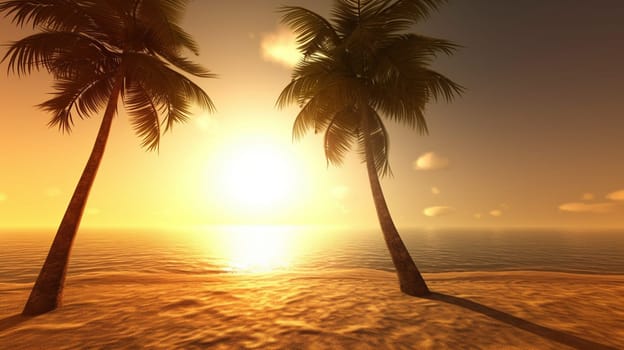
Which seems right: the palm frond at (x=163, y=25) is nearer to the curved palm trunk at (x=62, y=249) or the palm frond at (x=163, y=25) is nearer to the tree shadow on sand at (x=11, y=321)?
the curved palm trunk at (x=62, y=249)

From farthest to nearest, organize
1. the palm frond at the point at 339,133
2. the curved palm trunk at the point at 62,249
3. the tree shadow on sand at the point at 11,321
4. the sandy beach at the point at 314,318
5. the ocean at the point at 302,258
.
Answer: the ocean at the point at 302,258 → the palm frond at the point at 339,133 → the curved palm trunk at the point at 62,249 → the tree shadow on sand at the point at 11,321 → the sandy beach at the point at 314,318

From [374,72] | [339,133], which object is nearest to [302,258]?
[339,133]

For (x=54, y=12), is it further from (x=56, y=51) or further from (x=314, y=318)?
(x=314, y=318)

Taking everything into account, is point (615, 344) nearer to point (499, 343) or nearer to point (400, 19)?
point (499, 343)

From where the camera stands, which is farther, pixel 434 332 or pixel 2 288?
pixel 2 288

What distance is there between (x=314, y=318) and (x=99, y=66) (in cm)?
962

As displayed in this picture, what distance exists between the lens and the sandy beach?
14.9 ft

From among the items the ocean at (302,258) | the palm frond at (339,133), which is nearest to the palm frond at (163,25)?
the palm frond at (339,133)

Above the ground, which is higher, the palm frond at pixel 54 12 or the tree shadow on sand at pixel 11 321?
the palm frond at pixel 54 12

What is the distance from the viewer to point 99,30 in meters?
7.72

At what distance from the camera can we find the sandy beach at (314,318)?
179 inches

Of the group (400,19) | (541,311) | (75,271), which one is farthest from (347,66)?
(75,271)

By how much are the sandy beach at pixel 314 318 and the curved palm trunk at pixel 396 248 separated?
44 centimetres

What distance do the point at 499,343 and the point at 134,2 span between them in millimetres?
11871
